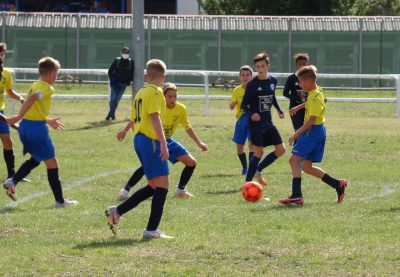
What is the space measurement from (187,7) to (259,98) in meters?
41.2

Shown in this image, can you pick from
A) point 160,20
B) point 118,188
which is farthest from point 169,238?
point 160,20

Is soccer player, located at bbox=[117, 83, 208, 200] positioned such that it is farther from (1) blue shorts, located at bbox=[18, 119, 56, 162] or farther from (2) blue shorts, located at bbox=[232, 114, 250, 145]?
(2) blue shorts, located at bbox=[232, 114, 250, 145]

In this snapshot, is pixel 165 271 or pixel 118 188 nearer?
pixel 165 271

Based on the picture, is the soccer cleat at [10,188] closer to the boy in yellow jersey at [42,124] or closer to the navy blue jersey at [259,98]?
the boy in yellow jersey at [42,124]

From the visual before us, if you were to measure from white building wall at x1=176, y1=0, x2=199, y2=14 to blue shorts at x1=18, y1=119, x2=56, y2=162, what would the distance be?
1682 inches

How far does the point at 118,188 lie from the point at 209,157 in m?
4.36

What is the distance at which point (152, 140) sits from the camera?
33.9 ft

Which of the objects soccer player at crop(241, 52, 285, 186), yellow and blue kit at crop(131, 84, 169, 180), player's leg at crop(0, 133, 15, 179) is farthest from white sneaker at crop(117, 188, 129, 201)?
yellow and blue kit at crop(131, 84, 169, 180)

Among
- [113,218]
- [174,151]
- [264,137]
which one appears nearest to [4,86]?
[174,151]

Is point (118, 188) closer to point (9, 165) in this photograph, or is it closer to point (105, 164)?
point (9, 165)

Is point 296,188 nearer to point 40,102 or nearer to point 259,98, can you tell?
point 259,98

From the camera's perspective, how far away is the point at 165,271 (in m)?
8.82

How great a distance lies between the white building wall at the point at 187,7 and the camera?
180 ft

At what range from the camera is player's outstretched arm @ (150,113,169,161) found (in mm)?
10047
